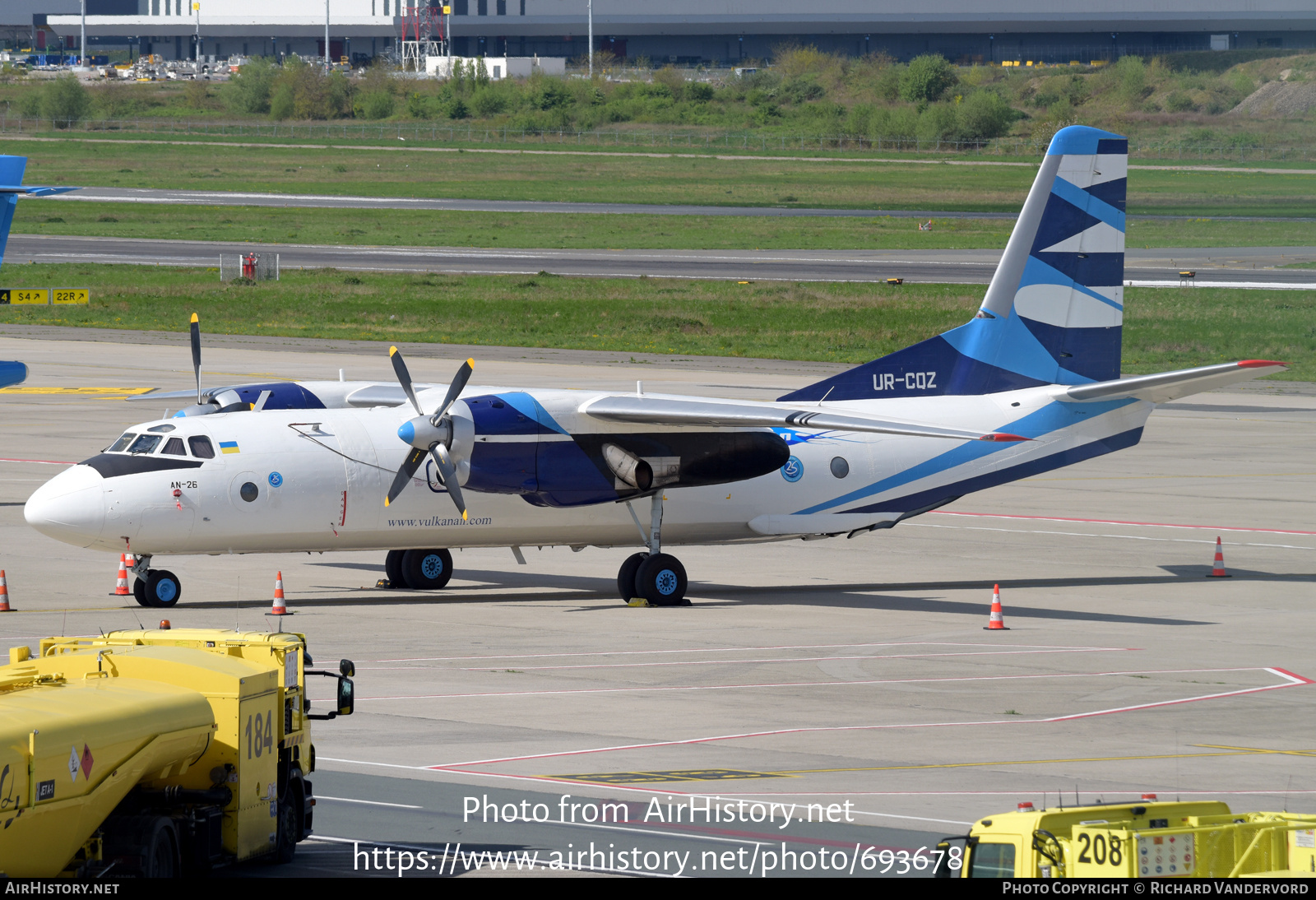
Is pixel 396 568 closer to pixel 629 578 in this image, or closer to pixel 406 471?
pixel 406 471

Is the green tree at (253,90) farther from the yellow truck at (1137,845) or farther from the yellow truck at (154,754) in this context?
the yellow truck at (1137,845)

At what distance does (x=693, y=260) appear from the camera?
92.6 meters

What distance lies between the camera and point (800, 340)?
6781 centimetres

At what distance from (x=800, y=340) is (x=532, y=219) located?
4609 cm

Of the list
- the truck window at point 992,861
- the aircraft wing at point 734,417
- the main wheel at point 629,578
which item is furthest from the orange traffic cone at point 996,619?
the truck window at point 992,861

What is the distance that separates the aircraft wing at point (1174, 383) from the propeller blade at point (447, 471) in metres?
11.4

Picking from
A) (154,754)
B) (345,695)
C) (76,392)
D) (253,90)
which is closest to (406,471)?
(345,695)

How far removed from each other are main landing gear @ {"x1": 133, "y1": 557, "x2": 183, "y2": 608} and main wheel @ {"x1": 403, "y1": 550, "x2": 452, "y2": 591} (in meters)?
4.32

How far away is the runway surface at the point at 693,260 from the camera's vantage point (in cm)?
8475

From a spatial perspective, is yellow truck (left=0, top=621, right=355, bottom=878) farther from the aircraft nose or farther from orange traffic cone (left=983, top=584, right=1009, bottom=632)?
orange traffic cone (left=983, top=584, right=1009, bottom=632)

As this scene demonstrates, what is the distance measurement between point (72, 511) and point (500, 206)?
311 feet

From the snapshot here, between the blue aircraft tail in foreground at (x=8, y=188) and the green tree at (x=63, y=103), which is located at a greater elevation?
the green tree at (x=63, y=103)
